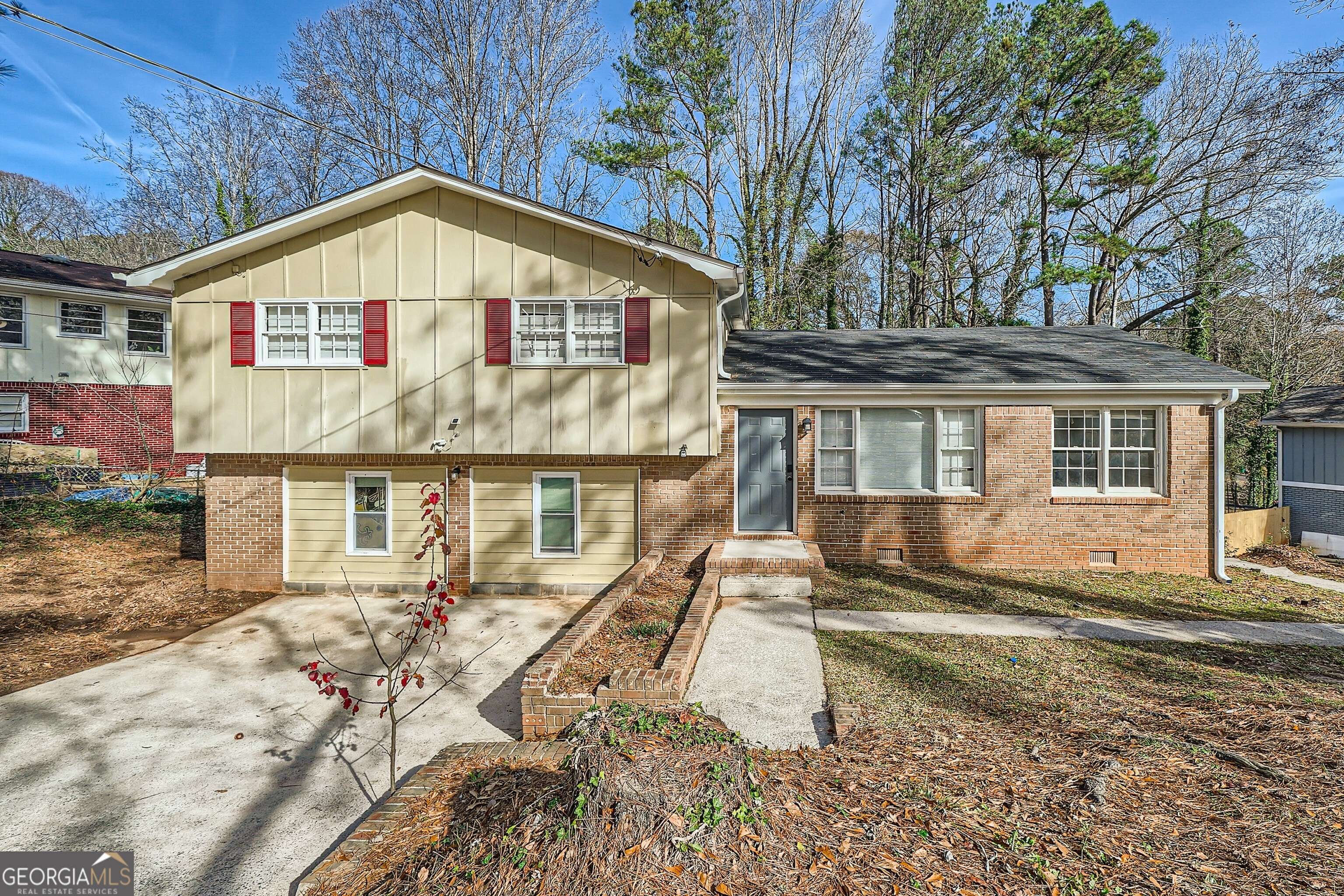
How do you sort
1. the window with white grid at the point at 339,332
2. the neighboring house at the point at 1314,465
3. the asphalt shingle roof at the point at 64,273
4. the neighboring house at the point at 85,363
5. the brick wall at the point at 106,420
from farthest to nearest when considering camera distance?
the brick wall at the point at 106,420
the asphalt shingle roof at the point at 64,273
the neighboring house at the point at 85,363
the neighboring house at the point at 1314,465
the window with white grid at the point at 339,332

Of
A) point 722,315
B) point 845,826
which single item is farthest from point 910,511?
point 845,826

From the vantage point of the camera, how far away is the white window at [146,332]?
17.9 meters

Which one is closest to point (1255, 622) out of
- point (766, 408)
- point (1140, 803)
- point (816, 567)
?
point (816, 567)

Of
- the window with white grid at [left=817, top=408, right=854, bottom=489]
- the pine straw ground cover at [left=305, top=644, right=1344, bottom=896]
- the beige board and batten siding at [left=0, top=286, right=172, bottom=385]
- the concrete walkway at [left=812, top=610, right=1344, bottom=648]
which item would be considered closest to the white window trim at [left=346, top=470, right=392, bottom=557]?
the pine straw ground cover at [left=305, top=644, right=1344, bottom=896]

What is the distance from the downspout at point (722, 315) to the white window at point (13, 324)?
1904 cm

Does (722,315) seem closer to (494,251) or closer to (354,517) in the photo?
(494,251)

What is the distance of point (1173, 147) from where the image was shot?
19125mm

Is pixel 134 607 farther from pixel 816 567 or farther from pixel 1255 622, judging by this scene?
pixel 1255 622

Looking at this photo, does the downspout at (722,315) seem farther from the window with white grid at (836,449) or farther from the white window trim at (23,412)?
the white window trim at (23,412)

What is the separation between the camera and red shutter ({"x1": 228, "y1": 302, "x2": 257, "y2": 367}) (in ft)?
29.2

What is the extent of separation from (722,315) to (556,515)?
4232 mm

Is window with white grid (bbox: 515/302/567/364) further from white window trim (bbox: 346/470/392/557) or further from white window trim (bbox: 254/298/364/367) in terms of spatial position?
white window trim (bbox: 346/470/392/557)

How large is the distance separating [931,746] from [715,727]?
147 centimetres

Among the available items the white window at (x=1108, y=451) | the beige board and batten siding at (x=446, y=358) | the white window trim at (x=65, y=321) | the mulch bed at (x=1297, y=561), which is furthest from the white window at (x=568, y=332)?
the white window trim at (x=65, y=321)
